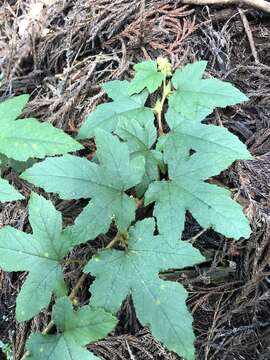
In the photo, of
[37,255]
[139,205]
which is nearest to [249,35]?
[139,205]

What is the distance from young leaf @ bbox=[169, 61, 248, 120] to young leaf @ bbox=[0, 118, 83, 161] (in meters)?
0.43

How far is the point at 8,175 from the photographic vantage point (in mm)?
1877

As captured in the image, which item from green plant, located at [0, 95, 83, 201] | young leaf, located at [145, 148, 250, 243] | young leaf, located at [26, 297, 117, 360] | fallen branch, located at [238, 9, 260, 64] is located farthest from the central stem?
young leaf, located at [26, 297, 117, 360]

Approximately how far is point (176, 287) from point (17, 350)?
0.68 metres

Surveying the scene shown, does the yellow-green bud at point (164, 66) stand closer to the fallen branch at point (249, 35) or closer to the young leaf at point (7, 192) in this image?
the fallen branch at point (249, 35)

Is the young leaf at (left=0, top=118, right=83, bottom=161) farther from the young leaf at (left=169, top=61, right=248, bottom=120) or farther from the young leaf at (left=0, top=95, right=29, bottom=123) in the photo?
the young leaf at (left=169, top=61, right=248, bottom=120)

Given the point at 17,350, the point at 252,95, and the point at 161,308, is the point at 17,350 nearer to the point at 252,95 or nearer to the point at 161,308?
the point at 161,308

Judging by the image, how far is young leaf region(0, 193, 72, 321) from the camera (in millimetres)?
1473

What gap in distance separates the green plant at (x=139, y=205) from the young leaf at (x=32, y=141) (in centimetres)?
11

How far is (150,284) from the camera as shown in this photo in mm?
1411

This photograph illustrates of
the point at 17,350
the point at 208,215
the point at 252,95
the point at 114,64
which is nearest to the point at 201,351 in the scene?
the point at 208,215

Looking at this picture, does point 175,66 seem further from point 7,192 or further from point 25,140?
point 7,192

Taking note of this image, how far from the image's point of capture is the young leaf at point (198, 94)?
1.65 meters

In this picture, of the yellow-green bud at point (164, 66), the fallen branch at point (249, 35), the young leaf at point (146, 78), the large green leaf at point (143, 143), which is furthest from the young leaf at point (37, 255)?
the fallen branch at point (249, 35)
